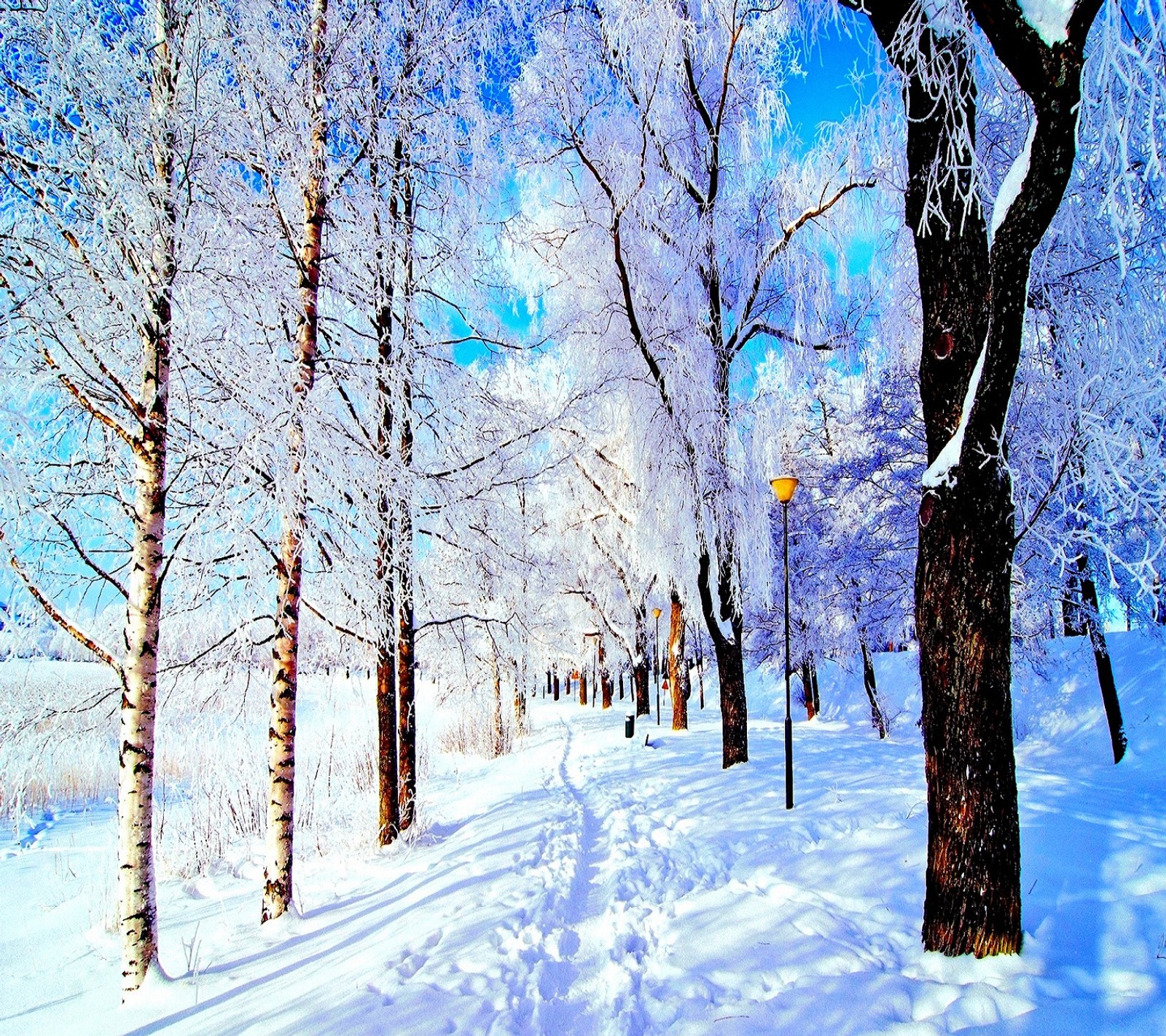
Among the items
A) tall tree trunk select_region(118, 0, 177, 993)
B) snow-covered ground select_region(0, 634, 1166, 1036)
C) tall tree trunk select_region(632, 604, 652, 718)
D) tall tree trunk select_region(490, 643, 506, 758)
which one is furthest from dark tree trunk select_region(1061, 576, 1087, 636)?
tall tree trunk select_region(118, 0, 177, 993)

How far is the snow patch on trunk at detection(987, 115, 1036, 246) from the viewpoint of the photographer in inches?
116

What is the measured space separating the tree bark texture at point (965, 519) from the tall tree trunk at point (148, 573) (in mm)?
4593

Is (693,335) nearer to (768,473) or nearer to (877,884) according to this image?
(768,473)

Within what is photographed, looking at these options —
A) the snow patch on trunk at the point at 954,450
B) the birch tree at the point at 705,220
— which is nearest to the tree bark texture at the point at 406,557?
the birch tree at the point at 705,220

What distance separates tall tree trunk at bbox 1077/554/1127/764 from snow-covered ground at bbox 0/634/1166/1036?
3.04 meters

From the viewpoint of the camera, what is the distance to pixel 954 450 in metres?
3.37

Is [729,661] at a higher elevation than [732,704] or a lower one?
higher

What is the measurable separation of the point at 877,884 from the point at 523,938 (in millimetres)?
2668

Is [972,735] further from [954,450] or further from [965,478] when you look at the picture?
[954,450]

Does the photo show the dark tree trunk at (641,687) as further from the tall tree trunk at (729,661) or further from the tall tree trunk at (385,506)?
the tall tree trunk at (385,506)

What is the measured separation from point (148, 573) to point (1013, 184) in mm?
5646

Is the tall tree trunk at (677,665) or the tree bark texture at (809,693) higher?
the tall tree trunk at (677,665)

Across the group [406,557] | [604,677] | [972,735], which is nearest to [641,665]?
[604,677]

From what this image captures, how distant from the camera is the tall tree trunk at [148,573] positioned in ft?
11.9
